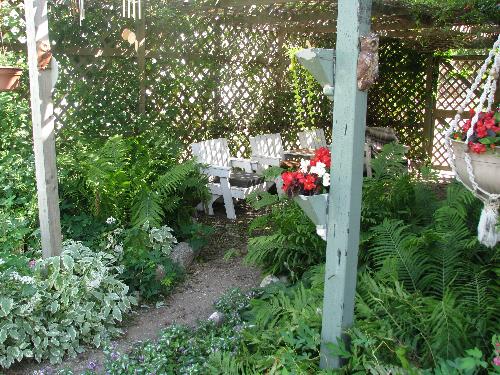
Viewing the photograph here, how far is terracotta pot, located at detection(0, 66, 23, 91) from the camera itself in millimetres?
4297

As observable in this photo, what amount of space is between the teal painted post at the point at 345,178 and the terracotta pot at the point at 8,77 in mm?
2995

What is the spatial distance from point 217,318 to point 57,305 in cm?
99

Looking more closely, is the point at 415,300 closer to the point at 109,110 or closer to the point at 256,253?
the point at 256,253

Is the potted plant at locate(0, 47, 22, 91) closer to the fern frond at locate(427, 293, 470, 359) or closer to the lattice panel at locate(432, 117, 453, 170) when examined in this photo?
the fern frond at locate(427, 293, 470, 359)

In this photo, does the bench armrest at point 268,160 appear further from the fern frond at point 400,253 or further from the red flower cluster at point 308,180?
the red flower cluster at point 308,180

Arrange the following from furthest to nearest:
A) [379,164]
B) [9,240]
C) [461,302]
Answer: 1. [379,164]
2. [9,240]
3. [461,302]

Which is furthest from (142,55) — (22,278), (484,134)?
(484,134)

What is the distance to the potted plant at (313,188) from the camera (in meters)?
2.47

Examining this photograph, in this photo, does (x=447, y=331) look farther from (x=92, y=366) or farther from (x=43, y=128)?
(x=43, y=128)

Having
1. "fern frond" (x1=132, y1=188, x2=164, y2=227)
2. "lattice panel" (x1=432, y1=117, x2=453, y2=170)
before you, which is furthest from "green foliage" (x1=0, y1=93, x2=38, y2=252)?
"lattice panel" (x1=432, y1=117, x2=453, y2=170)

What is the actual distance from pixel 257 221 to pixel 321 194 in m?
2.03

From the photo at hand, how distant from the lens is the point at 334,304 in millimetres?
2531

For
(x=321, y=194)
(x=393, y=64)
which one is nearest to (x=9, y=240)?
(x=321, y=194)

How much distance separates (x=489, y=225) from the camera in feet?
8.34
